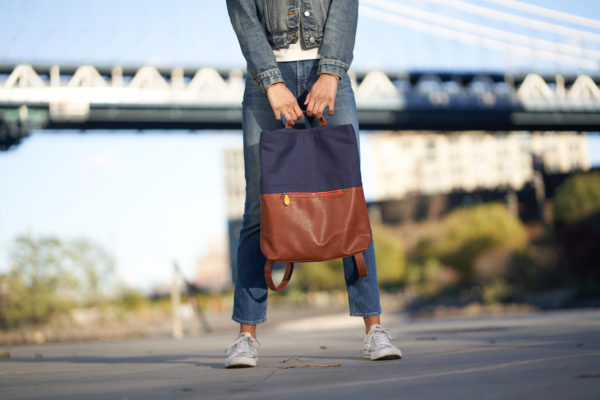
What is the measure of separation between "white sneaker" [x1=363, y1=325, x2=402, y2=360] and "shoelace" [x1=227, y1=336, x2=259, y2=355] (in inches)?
16.0

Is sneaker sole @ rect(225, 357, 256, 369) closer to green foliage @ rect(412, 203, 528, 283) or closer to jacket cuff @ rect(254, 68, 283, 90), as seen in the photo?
jacket cuff @ rect(254, 68, 283, 90)

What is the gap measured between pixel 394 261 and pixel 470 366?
3148 cm

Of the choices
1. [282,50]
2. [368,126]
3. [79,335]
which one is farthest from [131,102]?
[282,50]

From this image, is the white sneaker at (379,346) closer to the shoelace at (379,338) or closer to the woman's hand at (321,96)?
the shoelace at (379,338)

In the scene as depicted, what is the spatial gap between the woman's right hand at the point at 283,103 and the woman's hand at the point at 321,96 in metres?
0.05

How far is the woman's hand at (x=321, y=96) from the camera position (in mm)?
2469

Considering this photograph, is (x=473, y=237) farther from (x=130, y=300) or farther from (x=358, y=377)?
(x=358, y=377)

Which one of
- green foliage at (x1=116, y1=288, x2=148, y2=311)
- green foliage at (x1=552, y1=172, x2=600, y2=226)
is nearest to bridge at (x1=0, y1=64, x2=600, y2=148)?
green foliage at (x1=552, y1=172, x2=600, y2=226)

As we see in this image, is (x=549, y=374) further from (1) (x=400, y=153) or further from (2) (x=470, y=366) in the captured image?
(1) (x=400, y=153)

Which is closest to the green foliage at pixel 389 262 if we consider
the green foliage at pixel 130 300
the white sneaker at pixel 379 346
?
A: the green foliage at pixel 130 300

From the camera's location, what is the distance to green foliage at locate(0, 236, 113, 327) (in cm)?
1555

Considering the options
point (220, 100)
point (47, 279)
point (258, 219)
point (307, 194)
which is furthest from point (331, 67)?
point (220, 100)

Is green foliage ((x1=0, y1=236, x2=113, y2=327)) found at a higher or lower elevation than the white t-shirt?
lower

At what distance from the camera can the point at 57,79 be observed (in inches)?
1128
